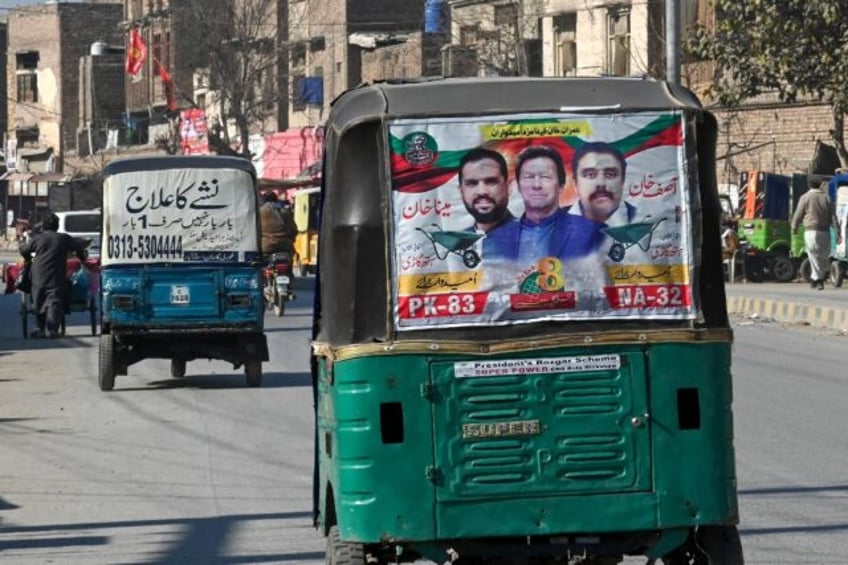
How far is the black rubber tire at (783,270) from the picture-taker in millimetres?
37094

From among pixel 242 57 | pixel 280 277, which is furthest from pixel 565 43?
pixel 280 277

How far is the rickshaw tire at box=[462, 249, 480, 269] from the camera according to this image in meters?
6.78

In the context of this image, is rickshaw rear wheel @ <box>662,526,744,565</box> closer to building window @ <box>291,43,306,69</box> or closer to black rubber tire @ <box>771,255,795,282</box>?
black rubber tire @ <box>771,255,795,282</box>

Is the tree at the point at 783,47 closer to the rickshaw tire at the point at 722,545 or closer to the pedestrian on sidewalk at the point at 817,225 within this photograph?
the pedestrian on sidewalk at the point at 817,225

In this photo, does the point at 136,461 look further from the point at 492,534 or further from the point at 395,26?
the point at 395,26

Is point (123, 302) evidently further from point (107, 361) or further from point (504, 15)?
point (504, 15)

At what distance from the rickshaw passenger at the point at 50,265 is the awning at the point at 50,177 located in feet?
175

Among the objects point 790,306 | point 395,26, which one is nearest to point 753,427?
point 790,306

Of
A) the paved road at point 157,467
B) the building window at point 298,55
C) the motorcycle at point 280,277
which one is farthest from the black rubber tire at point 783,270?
the building window at point 298,55

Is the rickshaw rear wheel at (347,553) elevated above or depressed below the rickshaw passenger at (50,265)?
below

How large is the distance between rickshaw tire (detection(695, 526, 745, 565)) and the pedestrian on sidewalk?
25.5m

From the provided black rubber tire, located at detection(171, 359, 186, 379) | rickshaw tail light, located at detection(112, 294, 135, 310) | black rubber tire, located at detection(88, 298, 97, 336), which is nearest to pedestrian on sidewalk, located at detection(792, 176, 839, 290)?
black rubber tire, located at detection(88, 298, 97, 336)

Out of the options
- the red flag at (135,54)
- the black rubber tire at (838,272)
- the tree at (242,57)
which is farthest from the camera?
the red flag at (135,54)

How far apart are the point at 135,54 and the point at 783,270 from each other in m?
42.5
